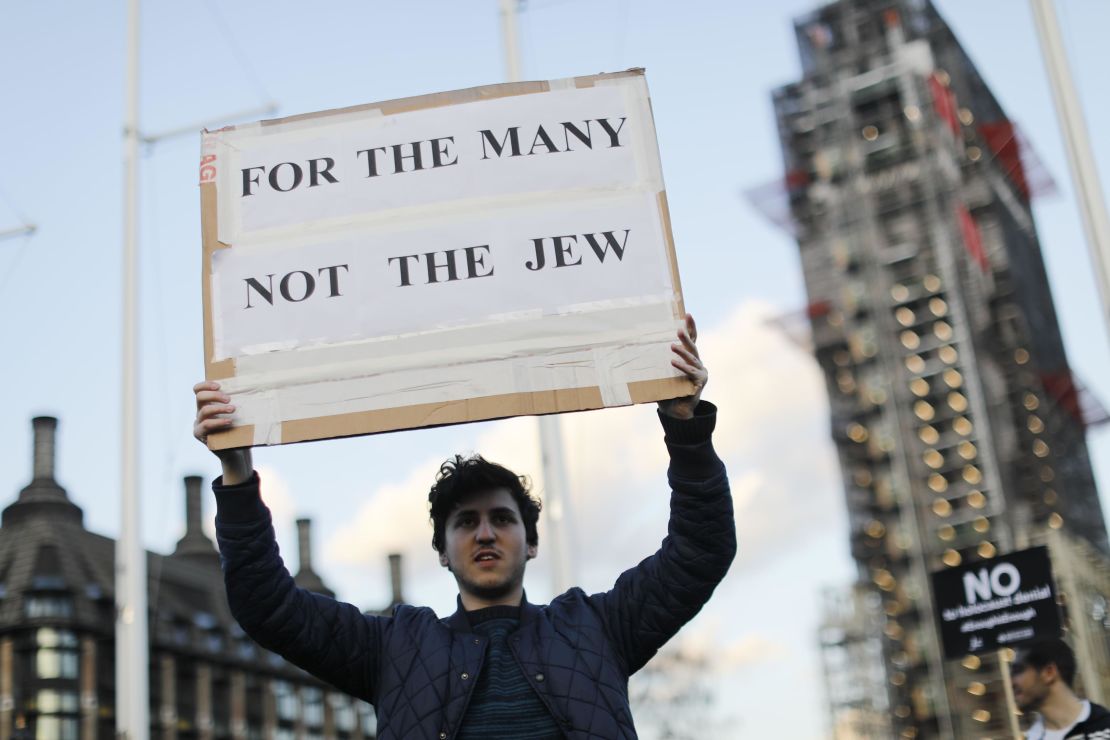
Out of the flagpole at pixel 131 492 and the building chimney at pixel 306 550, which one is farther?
the building chimney at pixel 306 550

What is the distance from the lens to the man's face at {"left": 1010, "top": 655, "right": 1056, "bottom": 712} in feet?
31.2

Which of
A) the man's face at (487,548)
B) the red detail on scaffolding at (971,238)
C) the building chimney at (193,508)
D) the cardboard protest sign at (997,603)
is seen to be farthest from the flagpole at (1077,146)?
the red detail on scaffolding at (971,238)

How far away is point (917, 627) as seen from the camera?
79250 millimetres

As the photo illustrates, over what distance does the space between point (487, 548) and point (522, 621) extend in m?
0.21

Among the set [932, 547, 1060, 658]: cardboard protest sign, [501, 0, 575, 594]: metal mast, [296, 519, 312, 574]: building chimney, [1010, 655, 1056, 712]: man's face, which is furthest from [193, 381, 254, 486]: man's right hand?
[296, 519, 312, 574]: building chimney

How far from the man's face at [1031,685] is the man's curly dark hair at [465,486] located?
22.3ft

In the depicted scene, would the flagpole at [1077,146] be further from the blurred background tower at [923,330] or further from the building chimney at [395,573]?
the building chimney at [395,573]

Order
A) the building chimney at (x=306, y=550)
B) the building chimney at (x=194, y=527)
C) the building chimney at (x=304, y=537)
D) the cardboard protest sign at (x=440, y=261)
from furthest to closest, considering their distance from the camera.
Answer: the building chimney at (x=304, y=537) < the building chimney at (x=306, y=550) < the building chimney at (x=194, y=527) < the cardboard protest sign at (x=440, y=261)

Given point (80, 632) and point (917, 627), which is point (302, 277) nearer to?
point (80, 632)

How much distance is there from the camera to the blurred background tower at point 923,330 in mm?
79000

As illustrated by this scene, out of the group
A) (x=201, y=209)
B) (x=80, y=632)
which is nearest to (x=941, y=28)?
(x=80, y=632)

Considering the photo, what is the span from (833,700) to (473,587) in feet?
315

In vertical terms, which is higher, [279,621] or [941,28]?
[941,28]

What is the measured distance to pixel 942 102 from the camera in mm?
89250
